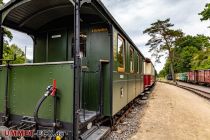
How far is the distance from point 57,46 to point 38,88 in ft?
6.28

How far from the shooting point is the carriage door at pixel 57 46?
5.44 meters

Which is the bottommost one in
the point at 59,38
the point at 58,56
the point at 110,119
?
the point at 110,119

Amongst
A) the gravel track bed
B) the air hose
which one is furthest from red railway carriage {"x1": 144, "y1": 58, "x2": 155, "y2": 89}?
the air hose

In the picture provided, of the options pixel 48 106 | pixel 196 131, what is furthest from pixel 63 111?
pixel 196 131

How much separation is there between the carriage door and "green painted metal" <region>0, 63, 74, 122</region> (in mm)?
1430

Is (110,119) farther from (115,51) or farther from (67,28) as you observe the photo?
(67,28)

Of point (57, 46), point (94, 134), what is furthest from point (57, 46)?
point (94, 134)

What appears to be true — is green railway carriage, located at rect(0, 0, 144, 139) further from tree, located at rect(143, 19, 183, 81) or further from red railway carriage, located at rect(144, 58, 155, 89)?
tree, located at rect(143, 19, 183, 81)

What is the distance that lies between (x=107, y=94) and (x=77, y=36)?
199 centimetres

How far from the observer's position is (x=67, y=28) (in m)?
5.41

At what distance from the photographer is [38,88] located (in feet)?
12.7

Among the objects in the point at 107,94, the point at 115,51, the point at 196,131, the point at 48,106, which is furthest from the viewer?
the point at 196,131

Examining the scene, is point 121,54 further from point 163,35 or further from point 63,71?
point 163,35

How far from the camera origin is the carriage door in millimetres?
5438
